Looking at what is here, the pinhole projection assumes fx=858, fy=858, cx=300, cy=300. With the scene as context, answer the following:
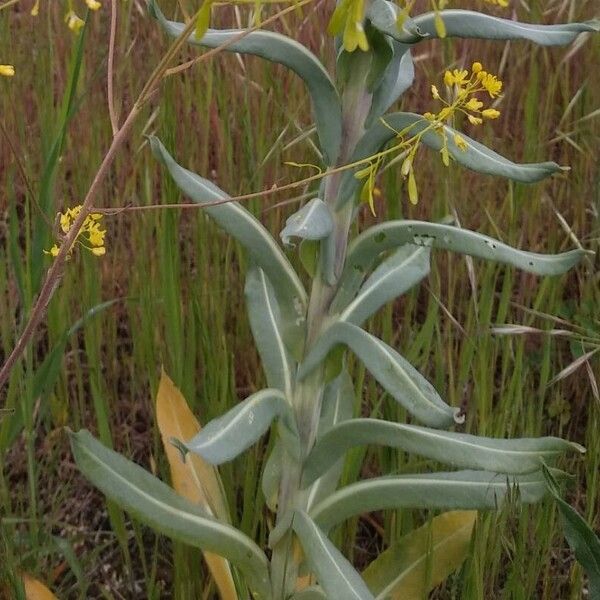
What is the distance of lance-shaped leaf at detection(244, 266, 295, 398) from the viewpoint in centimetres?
103

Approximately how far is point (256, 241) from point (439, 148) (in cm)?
23

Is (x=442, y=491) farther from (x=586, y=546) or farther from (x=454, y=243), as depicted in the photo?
A: (x=454, y=243)

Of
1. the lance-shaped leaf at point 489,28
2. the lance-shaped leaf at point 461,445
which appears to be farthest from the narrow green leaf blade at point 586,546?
the lance-shaped leaf at point 489,28

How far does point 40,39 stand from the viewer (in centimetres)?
178

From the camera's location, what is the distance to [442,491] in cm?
93

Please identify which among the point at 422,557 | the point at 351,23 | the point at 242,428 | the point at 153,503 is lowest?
the point at 422,557

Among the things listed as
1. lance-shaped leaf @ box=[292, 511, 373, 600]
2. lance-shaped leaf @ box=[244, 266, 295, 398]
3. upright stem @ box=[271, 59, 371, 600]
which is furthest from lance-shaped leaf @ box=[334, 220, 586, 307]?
lance-shaped leaf @ box=[292, 511, 373, 600]

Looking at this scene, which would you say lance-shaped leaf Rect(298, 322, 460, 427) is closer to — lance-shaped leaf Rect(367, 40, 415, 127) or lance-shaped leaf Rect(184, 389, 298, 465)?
lance-shaped leaf Rect(184, 389, 298, 465)

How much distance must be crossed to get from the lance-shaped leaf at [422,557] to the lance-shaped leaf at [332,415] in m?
0.11

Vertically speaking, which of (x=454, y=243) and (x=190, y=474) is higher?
(x=454, y=243)

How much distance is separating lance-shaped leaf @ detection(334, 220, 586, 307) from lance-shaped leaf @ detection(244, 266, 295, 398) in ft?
0.51

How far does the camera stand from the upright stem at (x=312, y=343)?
901 millimetres

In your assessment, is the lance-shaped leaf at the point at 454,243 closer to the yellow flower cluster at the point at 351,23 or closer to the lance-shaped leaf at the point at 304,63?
the lance-shaped leaf at the point at 304,63

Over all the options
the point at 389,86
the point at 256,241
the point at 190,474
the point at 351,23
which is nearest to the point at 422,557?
the point at 190,474
